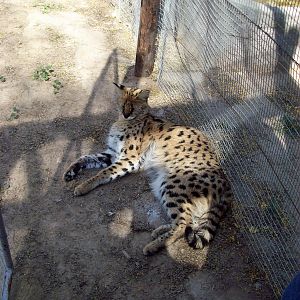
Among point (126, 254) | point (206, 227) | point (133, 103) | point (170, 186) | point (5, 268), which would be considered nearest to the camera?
point (5, 268)

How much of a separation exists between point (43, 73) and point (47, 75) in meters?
0.07

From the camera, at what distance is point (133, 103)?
514 cm

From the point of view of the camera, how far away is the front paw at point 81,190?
4504 mm

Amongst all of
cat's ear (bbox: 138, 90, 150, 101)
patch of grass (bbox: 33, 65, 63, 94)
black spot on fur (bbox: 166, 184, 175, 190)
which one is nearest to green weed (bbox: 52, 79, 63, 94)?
patch of grass (bbox: 33, 65, 63, 94)

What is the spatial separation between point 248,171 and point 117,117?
2.06 m

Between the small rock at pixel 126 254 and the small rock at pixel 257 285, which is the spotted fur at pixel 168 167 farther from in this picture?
the small rock at pixel 257 285

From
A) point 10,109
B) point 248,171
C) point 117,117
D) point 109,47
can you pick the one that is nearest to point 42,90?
point 10,109

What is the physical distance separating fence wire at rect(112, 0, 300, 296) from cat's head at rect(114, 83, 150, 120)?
77 centimetres

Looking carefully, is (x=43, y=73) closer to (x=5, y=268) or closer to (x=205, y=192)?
(x=205, y=192)

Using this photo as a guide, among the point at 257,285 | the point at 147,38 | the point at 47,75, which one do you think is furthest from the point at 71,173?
the point at 147,38

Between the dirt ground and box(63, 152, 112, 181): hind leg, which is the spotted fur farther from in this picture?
the dirt ground

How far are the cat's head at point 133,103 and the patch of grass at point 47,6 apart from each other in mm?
4224

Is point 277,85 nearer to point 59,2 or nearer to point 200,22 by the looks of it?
point 200,22

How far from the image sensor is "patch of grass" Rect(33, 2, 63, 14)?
8586 millimetres
